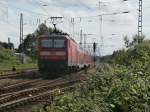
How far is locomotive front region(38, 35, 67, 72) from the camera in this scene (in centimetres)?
3753

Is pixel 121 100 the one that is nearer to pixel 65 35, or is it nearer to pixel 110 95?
pixel 110 95

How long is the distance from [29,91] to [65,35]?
15.0 metres

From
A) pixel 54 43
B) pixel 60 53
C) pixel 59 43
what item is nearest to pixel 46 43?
pixel 54 43

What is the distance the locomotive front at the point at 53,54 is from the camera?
3753 centimetres

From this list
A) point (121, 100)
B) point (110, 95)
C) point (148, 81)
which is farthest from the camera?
point (148, 81)

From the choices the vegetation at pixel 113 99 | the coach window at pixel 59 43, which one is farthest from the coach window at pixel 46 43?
the vegetation at pixel 113 99

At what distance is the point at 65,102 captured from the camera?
452 inches

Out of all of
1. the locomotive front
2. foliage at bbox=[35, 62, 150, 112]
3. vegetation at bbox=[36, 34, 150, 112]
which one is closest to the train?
the locomotive front

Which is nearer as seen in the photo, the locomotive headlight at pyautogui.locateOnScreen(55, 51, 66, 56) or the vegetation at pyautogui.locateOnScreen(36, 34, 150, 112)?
the vegetation at pyautogui.locateOnScreen(36, 34, 150, 112)

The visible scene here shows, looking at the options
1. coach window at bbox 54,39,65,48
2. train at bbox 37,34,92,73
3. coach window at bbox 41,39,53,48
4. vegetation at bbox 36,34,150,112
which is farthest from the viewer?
coach window at bbox 41,39,53,48

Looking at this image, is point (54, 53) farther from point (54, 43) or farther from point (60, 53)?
point (54, 43)

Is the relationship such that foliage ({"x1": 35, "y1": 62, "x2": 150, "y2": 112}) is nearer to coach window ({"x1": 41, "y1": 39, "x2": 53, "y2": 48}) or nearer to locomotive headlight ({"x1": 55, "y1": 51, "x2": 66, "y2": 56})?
locomotive headlight ({"x1": 55, "y1": 51, "x2": 66, "y2": 56})

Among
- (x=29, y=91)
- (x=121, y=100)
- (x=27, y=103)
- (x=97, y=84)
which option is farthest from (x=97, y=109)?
(x=29, y=91)

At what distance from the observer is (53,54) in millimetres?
37719
